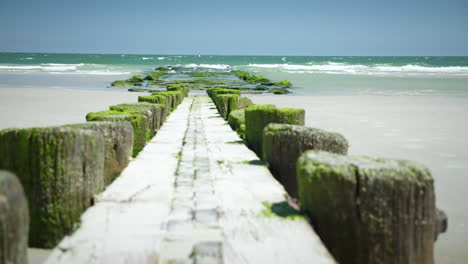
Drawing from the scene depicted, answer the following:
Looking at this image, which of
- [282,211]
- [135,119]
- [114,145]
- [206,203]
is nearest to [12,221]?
[206,203]

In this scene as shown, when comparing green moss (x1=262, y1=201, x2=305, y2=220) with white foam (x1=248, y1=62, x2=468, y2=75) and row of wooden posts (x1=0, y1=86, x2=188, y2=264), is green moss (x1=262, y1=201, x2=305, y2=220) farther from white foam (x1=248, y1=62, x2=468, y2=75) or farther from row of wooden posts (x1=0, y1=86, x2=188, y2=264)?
white foam (x1=248, y1=62, x2=468, y2=75)

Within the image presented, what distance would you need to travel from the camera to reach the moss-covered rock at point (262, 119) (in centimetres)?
554

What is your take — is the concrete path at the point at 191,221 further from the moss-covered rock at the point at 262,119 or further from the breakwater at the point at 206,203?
the moss-covered rock at the point at 262,119

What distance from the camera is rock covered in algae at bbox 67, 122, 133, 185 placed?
421 cm

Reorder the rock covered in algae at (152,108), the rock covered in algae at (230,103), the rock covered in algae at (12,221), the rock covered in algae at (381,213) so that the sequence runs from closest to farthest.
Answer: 1. the rock covered in algae at (12,221)
2. the rock covered in algae at (381,213)
3. the rock covered in algae at (152,108)
4. the rock covered in algae at (230,103)

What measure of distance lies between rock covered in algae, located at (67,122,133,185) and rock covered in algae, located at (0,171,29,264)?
1994 mm

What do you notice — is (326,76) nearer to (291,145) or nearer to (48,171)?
(291,145)

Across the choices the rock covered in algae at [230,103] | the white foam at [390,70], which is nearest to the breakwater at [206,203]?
the rock covered in algae at [230,103]

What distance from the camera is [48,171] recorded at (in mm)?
2971

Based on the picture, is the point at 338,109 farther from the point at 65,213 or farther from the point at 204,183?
the point at 65,213

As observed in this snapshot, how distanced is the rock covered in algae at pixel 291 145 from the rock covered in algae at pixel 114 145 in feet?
5.29

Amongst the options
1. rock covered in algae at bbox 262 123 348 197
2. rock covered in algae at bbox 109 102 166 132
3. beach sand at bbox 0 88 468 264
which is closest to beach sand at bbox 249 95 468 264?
beach sand at bbox 0 88 468 264

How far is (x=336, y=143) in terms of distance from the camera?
392cm

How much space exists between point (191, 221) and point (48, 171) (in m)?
1.14
